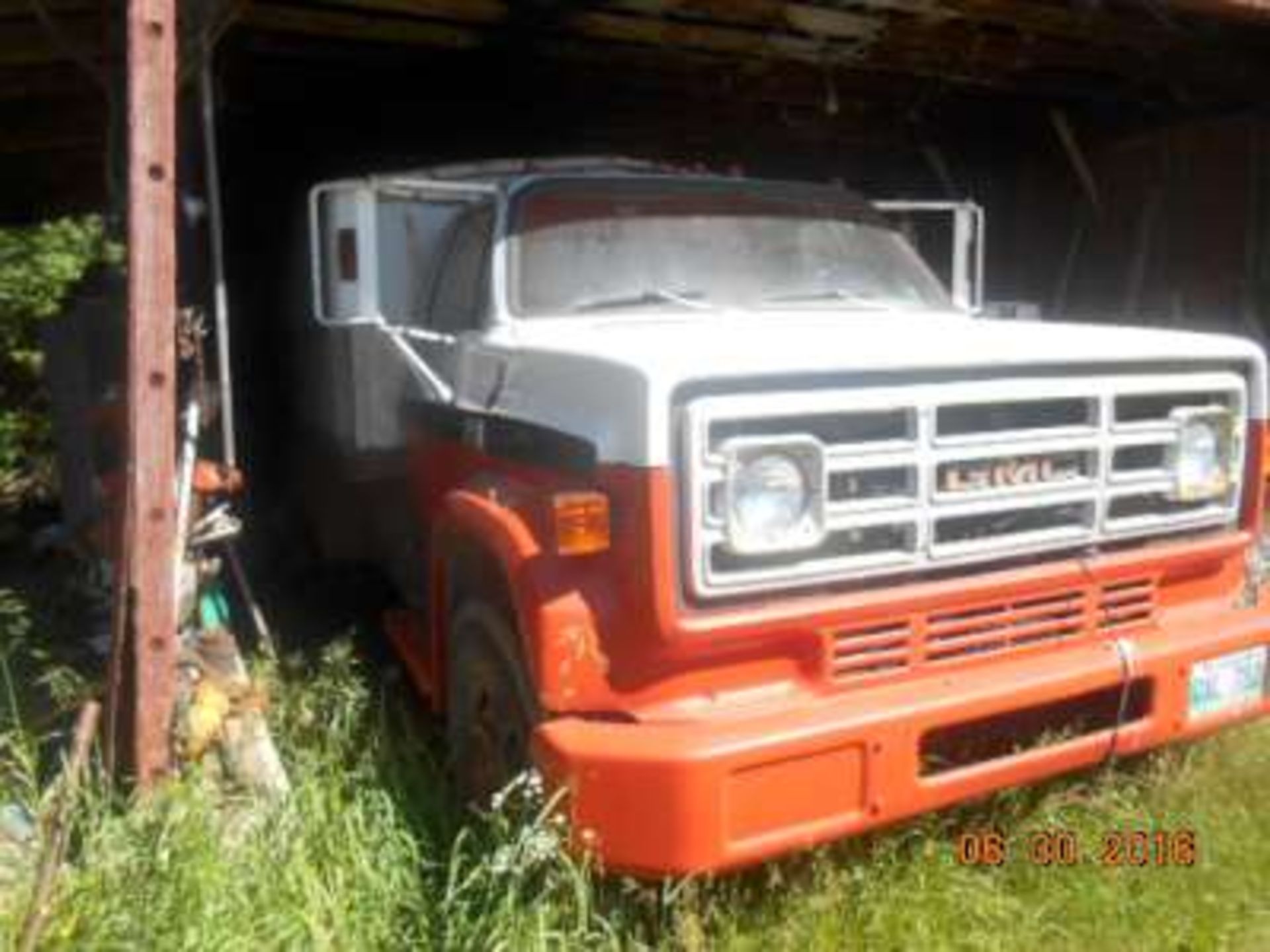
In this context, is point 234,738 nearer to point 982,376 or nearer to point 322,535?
point 322,535

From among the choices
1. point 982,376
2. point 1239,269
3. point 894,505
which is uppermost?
point 1239,269

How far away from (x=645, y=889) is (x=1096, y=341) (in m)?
1.94

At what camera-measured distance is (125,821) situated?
3.04 meters

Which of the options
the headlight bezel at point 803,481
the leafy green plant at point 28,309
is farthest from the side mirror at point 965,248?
the leafy green plant at point 28,309

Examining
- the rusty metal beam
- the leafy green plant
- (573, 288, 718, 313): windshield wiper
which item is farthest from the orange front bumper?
the leafy green plant

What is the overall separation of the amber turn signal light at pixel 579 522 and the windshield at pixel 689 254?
1116 mm

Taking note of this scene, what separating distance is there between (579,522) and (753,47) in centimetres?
472

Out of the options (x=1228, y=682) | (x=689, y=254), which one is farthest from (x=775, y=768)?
(x=689, y=254)

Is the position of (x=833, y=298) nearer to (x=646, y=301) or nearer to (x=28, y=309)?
(x=646, y=301)

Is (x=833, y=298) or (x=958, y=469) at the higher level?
(x=833, y=298)

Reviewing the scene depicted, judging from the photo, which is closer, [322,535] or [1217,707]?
[1217,707]

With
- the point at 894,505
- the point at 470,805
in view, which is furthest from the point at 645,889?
the point at 894,505

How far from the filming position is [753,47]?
6750 mm

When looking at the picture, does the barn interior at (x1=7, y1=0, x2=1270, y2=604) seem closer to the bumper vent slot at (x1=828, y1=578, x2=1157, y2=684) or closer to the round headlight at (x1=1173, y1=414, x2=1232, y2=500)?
the round headlight at (x1=1173, y1=414, x2=1232, y2=500)
